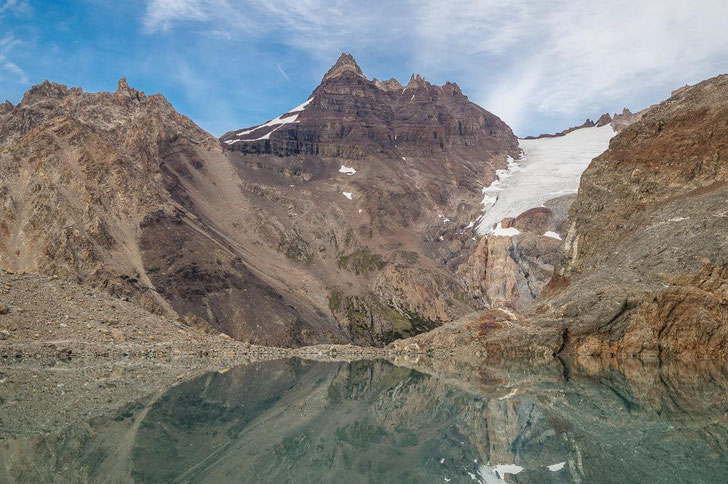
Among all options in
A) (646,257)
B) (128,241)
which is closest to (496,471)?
(646,257)

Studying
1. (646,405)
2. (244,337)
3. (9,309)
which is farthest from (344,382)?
(244,337)

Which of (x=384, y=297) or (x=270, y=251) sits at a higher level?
(x=270, y=251)

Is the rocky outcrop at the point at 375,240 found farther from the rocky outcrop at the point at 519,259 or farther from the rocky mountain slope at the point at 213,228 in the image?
the rocky outcrop at the point at 519,259

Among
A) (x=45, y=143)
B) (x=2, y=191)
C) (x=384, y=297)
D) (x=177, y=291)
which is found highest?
(x=45, y=143)

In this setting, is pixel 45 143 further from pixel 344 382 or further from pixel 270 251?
pixel 344 382

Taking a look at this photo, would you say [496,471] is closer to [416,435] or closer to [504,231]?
[416,435]

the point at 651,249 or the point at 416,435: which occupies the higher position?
the point at 651,249

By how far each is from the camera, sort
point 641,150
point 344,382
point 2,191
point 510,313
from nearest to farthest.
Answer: point 344,382
point 510,313
point 641,150
point 2,191
